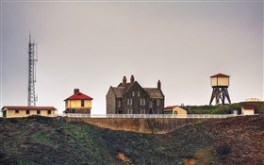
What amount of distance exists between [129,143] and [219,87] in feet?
93.1

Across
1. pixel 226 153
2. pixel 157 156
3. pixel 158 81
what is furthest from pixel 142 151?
pixel 158 81

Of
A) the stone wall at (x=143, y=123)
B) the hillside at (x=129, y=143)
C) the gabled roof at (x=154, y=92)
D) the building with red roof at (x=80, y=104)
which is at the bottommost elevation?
the hillside at (x=129, y=143)

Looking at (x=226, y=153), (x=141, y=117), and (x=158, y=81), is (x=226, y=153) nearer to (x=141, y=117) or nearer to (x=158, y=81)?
(x=141, y=117)

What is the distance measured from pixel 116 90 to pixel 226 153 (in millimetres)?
23611

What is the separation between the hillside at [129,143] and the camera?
350ft

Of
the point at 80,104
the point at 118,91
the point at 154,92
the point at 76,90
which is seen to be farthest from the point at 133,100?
the point at 80,104

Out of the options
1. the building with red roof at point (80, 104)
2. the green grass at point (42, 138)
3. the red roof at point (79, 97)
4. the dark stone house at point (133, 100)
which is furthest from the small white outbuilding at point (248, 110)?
the green grass at point (42, 138)

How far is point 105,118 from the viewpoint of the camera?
121m

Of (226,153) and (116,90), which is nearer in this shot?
(226,153)

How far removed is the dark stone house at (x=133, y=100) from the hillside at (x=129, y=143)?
10356 mm

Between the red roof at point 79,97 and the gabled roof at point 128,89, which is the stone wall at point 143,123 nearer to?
the red roof at point 79,97

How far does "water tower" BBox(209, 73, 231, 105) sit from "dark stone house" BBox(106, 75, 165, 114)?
1057 centimetres

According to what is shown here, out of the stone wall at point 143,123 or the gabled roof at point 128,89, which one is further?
the gabled roof at point 128,89

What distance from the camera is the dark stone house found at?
130 meters
